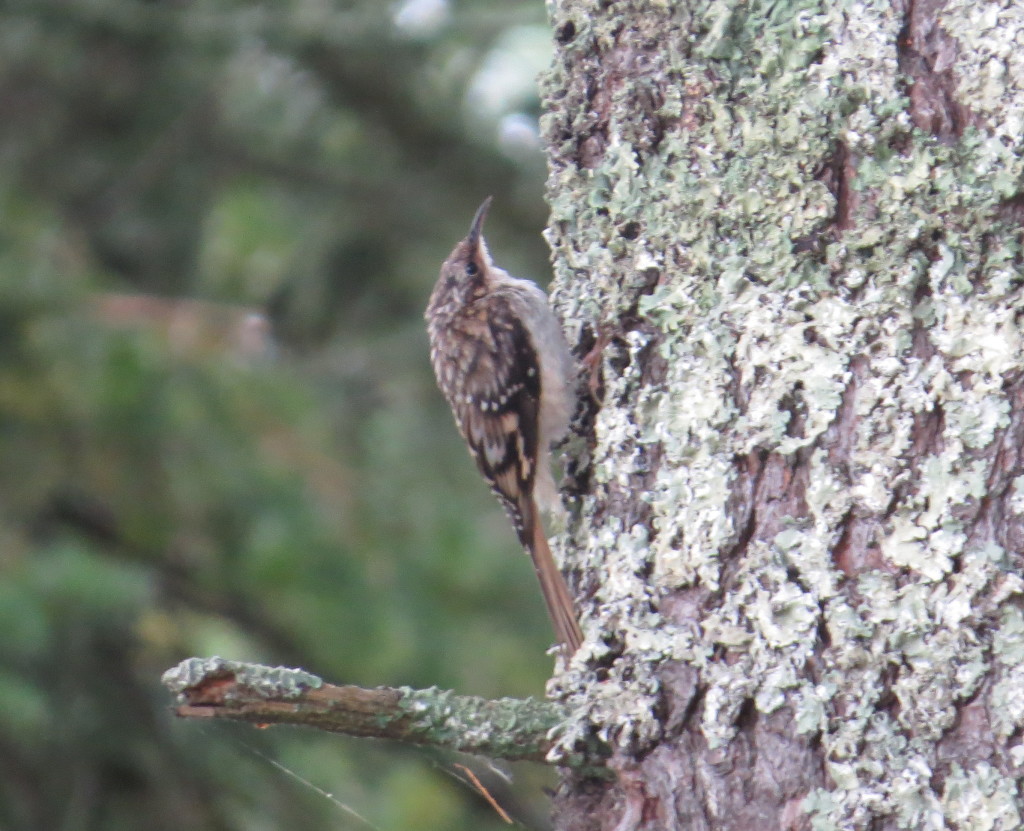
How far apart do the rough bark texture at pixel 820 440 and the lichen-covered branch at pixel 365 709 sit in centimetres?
8

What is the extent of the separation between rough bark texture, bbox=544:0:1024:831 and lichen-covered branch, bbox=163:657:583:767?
0.26ft

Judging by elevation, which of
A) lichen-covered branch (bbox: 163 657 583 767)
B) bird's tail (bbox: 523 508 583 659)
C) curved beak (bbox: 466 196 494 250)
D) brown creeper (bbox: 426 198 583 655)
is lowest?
lichen-covered branch (bbox: 163 657 583 767)

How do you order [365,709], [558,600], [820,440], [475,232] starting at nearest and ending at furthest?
[365,709] < [820,440] < [558,600] < [475,232]

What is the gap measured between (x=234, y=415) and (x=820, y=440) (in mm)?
2207

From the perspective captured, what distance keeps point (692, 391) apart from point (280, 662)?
2.27 metres

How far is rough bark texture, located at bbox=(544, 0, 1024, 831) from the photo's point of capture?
1.70m

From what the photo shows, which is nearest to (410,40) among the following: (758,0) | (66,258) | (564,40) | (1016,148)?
(66,258)

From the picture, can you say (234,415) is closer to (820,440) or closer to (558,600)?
(558,600)

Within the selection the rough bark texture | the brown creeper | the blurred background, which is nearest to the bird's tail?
the brown creeper

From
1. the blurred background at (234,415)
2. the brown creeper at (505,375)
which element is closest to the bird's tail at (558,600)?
the brown creeper at (505,375)

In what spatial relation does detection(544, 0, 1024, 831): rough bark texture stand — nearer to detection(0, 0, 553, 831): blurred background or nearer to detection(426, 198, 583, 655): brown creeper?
detection(426, 198, 583, 655): brown creeper

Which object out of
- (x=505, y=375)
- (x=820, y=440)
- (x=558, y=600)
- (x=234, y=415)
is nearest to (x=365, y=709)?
(x=820, y=440)

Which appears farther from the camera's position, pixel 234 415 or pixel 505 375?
pixel 234 415

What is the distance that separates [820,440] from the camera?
6.04 ft
